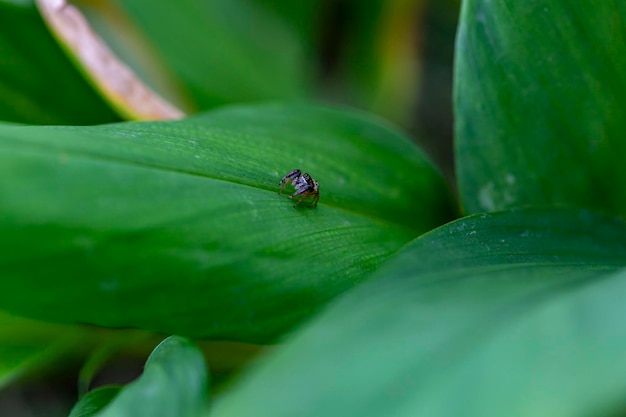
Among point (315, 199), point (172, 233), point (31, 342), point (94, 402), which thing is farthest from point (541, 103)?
point (31, 342)

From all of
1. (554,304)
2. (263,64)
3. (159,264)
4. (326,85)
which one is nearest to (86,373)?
(159,264)

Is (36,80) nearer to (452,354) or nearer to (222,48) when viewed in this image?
(222,48)

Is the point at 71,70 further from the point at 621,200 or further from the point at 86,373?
the point at 621,200

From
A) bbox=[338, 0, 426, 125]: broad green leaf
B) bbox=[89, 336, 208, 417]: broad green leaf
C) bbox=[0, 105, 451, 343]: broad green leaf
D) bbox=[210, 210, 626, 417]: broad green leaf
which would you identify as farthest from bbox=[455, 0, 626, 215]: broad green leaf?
bbox=[338, 0, 426, 125]: broad green leaf

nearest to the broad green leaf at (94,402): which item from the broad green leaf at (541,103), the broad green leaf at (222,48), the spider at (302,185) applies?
the spider at (302,185)

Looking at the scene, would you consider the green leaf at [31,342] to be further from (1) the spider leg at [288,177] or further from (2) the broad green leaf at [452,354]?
(2) the broad green leaf at [452,354]

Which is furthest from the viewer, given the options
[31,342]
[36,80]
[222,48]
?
[222,48]
